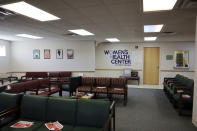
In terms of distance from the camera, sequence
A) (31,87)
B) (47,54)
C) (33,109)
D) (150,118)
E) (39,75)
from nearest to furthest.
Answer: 1. (33,109)
2. (150,118)
3. (31,87)
4. (39,75)
5. (47,54)

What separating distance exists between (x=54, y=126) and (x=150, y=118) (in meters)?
2.48

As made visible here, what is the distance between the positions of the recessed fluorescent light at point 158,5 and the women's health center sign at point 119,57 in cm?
553

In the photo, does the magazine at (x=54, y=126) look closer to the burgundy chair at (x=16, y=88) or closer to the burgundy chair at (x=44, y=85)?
the burgundy chair at (x=16, y=88)

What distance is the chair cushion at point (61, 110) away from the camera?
2312mm

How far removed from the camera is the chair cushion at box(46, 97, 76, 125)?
231 cm

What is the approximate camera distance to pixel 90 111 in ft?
7.36

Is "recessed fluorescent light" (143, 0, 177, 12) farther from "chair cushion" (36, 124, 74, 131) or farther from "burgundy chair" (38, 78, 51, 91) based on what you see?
"burgundy chair" (38, 78, 51, 91)

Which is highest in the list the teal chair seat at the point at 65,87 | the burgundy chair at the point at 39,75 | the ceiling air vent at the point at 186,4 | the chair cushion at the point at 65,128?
the ceiling air vent at the point at 186,4

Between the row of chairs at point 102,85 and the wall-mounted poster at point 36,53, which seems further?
the wall-mounted poster at point 36,53

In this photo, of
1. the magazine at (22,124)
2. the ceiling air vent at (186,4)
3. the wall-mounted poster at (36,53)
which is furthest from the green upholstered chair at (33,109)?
the wall-mounted poster at (36,53)

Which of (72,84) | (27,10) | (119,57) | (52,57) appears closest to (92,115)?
(27,10)

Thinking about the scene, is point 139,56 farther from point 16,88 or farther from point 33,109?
point 33,109

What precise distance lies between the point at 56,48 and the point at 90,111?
19.7 ft

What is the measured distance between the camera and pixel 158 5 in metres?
2.51
